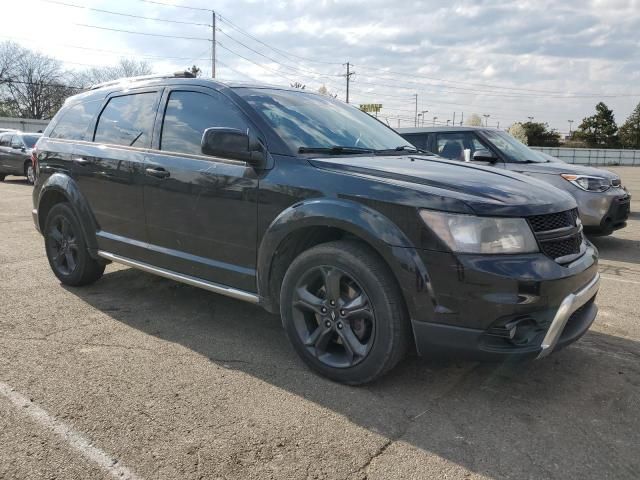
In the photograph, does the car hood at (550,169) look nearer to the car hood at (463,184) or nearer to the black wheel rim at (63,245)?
the car hood at (463,184)

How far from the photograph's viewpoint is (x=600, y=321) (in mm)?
4270

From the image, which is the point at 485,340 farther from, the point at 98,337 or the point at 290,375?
the point at 98,337

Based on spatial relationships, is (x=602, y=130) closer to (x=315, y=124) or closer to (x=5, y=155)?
(x=5, y=155)

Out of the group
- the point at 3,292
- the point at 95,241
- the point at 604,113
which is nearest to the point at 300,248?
the point at 95,241

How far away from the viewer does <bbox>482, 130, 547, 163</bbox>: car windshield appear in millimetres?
7535

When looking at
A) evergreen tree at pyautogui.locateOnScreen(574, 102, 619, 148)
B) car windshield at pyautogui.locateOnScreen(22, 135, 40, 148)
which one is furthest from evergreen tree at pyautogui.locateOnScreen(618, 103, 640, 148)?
car windshield at pyautogui.locateOnScreen(22, 135, 40, 148)

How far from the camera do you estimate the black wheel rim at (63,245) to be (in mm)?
4891

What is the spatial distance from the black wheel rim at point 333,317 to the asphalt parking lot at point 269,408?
200 millimetres

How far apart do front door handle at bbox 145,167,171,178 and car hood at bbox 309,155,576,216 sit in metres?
1.21

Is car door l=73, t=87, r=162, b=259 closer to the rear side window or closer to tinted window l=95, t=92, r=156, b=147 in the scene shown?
tinted window l=95, t=92, r=156, b=147

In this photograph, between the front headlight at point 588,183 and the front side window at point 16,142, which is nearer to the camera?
Result: the front headlight at point 588,183

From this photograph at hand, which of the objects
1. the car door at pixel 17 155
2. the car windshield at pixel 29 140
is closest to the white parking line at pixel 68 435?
the car door at pixel 17 155

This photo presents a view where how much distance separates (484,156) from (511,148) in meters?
1.15

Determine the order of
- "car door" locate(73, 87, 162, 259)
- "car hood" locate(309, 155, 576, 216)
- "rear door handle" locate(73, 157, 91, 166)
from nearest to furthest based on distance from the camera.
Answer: "car hood" locate(309, 155, 576, 216), "car door" locate(73, 87, 162, 259), "rear door handle" locate(73, 157, 91, 166)
